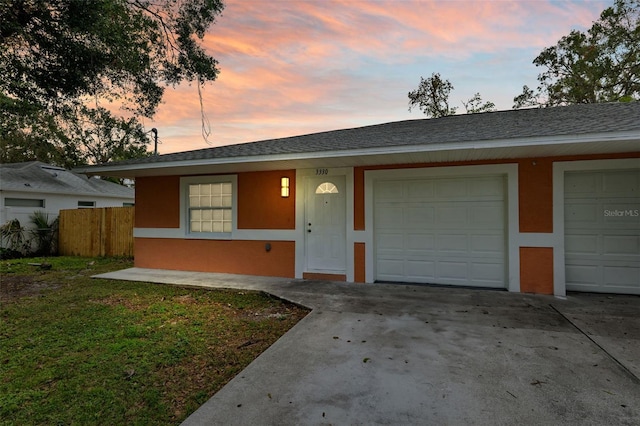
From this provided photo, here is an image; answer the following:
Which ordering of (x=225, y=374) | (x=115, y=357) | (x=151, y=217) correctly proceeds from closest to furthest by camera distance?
(x=225, y=374), (x=115, y=357), (x=151, y=217)

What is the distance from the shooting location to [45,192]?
466 inches

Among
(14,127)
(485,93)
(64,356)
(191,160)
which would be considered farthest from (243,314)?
(485,93)

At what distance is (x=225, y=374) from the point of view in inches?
110

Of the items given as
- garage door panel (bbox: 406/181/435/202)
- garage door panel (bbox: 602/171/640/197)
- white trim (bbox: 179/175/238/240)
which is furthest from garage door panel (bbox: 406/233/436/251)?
white trim (bbox: 179/175/238/240)

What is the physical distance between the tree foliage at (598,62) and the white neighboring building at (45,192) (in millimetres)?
21353

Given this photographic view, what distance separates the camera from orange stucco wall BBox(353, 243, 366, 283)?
6.12 m

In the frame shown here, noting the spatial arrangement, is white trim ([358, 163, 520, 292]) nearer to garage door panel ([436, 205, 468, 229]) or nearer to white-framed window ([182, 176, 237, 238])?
garage door panel ([436, 205, 468, 229])

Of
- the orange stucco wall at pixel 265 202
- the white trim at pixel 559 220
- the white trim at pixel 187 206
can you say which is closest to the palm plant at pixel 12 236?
the white trim at pixel 187 206

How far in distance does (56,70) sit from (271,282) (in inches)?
Answer: 255

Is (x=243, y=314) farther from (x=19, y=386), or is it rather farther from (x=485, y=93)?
(x=485, y=93)

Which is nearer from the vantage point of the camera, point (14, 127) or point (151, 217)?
point (14, 127)

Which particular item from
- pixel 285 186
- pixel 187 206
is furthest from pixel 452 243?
pixel 187 206

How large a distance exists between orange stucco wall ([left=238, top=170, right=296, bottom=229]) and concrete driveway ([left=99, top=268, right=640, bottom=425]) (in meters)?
2.45

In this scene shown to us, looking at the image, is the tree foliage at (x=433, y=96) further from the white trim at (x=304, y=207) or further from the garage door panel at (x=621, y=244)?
the garage door panel at (x=621, y=244)
